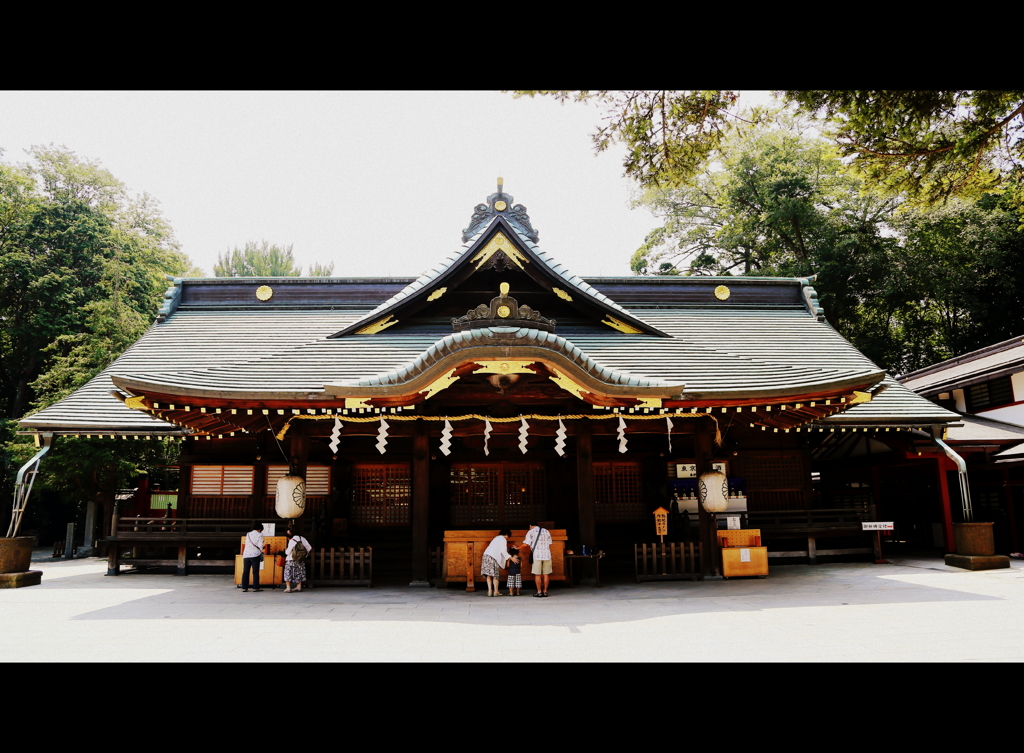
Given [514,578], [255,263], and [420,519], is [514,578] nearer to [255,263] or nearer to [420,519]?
[420,519]

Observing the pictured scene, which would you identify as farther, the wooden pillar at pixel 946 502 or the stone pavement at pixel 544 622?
the wooden pillar at pixel 946 502

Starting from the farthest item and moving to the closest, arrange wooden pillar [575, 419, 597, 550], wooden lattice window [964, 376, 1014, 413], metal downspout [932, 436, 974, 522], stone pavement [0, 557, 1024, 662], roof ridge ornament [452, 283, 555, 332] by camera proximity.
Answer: wooden lattice window [964, 376, 1014, 413] < metal downspout [932, 436, 974, 522] < wooden pillar [575, 419, 597, 550] < roof ridge ornament [452, 283, 555, 332] < stone pavement [0, 557, 1024, 662]

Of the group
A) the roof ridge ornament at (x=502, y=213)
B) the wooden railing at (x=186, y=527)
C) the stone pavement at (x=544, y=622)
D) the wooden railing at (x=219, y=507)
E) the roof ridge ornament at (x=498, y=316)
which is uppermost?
the roof ridge ornament at (x=502, y=213)

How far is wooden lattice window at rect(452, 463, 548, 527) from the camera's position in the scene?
14.8 metres

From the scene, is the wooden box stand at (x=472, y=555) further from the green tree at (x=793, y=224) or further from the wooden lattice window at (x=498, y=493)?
the green tree at (x=793, y=224)

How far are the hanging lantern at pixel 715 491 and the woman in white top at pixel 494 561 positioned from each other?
3851 millimetres

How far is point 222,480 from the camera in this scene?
15305mm

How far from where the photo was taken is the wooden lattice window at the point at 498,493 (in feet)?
48.4

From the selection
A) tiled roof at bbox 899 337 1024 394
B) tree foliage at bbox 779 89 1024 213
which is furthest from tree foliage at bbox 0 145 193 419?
tiled roof at bbox 899 337 1024 394

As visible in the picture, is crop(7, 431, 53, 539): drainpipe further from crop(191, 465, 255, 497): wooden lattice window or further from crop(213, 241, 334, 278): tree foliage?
crop(213, 241, 334, 278): tree foliage

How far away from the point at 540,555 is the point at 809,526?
7279mm

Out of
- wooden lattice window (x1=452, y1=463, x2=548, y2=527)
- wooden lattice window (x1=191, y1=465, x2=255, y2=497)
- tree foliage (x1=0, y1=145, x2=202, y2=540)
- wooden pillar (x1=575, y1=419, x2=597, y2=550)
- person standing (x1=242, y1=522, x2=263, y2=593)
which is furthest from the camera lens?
tree foliage (x1=0, y1=145, x2=202, y2=540)

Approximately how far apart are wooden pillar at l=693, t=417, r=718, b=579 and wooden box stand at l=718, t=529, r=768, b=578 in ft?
0.72

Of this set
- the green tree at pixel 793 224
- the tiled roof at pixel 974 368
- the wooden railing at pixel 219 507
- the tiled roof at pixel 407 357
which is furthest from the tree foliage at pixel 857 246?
the wooden railing at pixel 219 507
